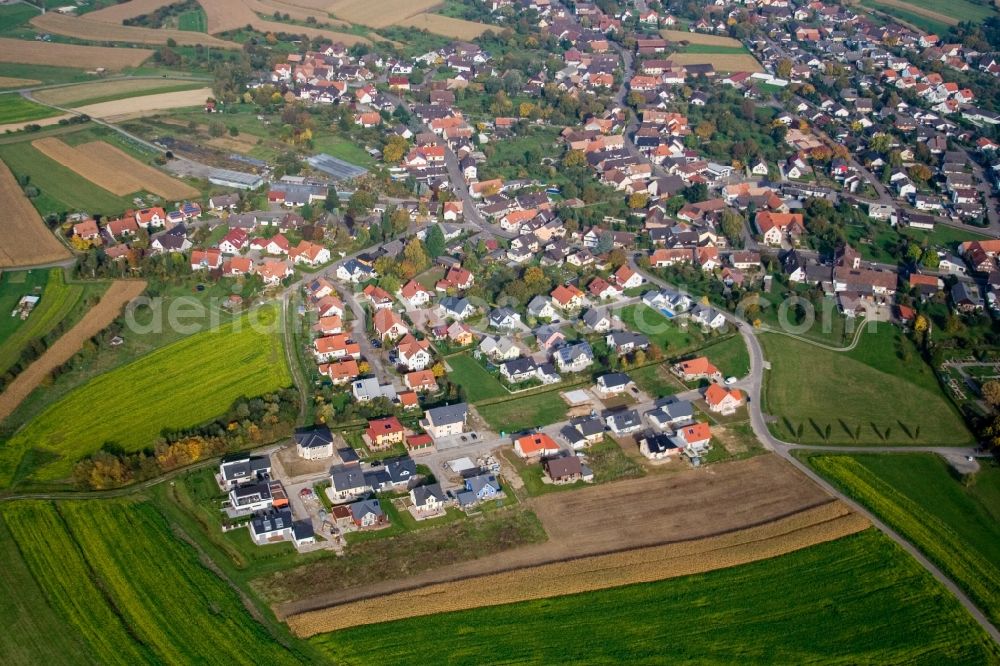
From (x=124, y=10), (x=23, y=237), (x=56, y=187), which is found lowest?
(x=23, y=237)

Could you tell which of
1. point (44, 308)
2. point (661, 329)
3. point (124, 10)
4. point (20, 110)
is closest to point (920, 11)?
point (661, 329)

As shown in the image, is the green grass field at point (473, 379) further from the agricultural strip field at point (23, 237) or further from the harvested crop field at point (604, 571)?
the agricultural strip field at point (23, 237)

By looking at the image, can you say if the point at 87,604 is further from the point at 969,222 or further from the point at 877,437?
the point at 969,222

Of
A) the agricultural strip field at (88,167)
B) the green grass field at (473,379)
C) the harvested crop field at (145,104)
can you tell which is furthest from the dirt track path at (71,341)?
the harvested crop field at (145,104)

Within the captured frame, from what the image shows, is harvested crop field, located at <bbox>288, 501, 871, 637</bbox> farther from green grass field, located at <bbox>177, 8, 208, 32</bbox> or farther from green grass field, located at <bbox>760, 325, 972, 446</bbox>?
green grass field, located at <bbox>177, 8, 208, 32</bbox>

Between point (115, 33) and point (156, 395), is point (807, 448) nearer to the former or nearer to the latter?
point (156, 395)

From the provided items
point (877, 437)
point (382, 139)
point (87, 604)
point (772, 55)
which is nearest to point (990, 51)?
point (772, 55)
